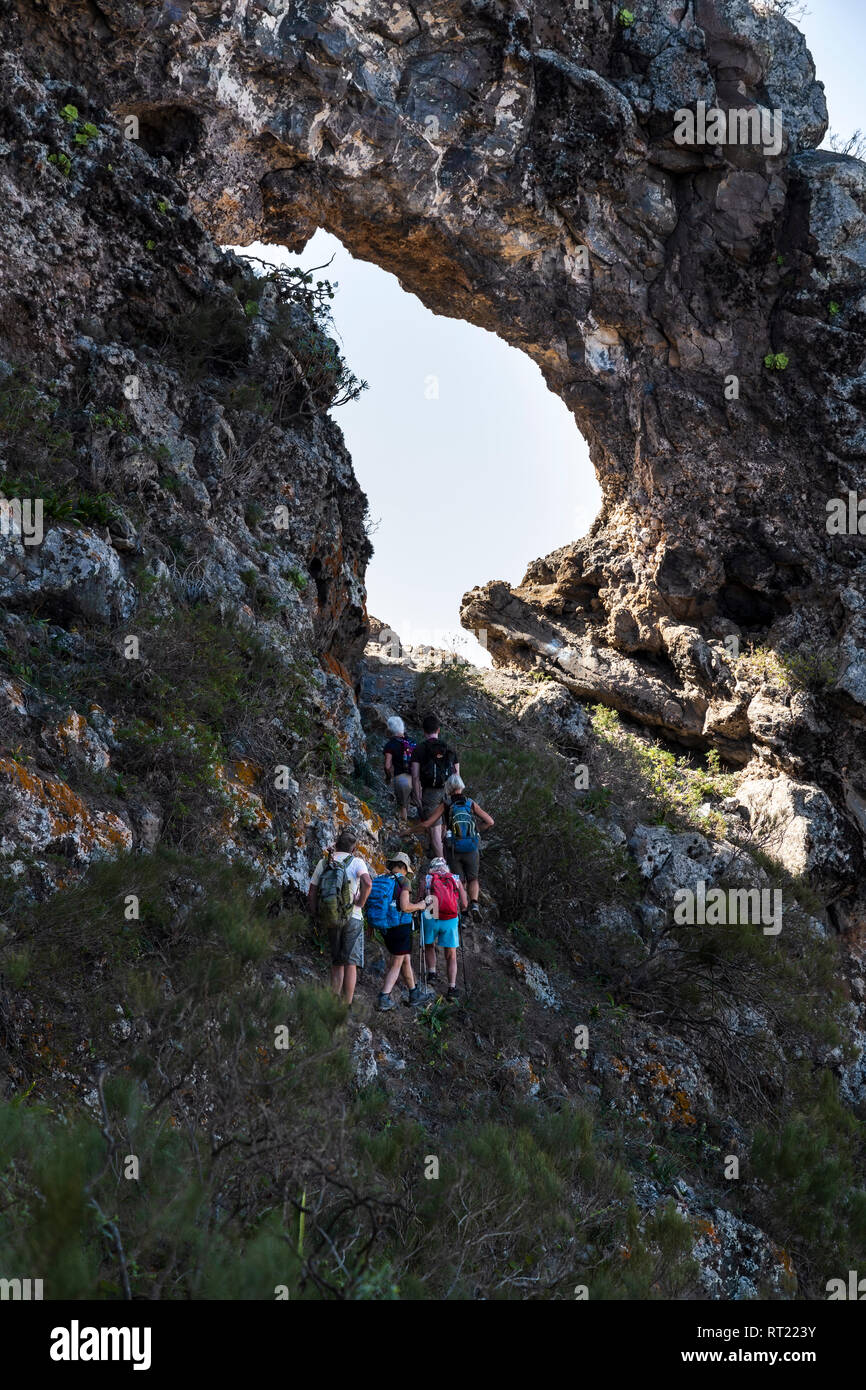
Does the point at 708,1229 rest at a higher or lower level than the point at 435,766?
lower

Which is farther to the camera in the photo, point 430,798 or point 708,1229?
point 430,798

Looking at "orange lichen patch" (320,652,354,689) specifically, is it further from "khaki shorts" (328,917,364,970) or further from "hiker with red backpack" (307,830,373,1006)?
"khaki shorts" (328,917,364,970)

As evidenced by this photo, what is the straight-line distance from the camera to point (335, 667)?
12523 mm

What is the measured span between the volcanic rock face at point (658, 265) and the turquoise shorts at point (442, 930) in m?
9.97

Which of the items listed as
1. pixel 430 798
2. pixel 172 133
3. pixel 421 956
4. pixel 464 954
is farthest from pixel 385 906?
pixel 172 133

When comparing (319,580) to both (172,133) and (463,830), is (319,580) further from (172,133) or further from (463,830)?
(172,133)

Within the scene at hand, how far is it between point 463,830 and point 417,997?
182 cm

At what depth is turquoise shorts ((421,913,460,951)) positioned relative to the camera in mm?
8297

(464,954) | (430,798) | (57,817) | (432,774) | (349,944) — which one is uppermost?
(432,774)

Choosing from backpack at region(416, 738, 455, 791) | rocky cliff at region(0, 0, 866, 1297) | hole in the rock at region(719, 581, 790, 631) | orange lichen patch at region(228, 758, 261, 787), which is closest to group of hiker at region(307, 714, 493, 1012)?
backpack at region(416, 738, 455, 791)

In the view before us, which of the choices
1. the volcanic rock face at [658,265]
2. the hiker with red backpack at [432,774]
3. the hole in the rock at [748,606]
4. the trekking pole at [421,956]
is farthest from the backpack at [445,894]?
the hole in the rock at [748,606]
